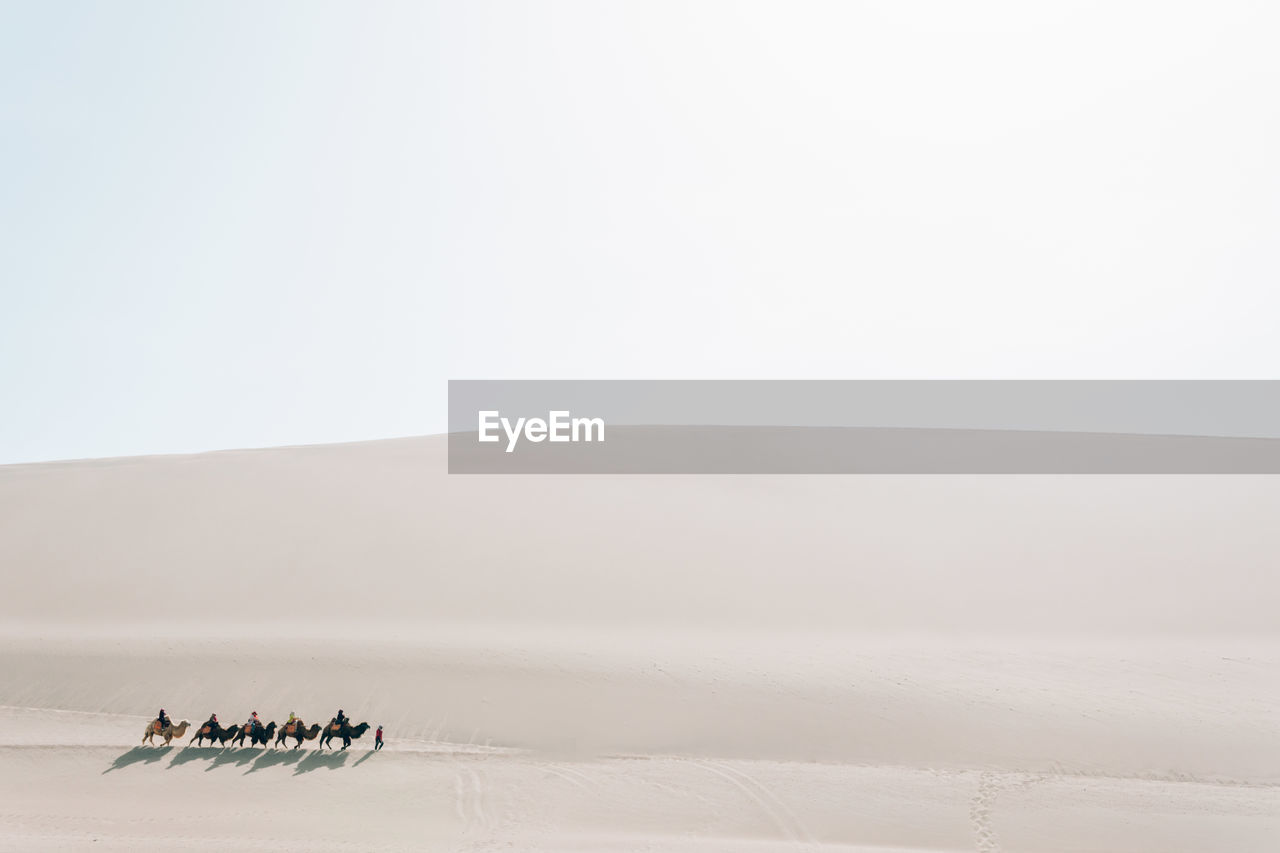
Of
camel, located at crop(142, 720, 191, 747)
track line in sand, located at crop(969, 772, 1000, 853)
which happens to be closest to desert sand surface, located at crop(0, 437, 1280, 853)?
track line in sand, located at crop(969, 772, 1000, 853)

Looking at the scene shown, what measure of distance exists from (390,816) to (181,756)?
434 cm

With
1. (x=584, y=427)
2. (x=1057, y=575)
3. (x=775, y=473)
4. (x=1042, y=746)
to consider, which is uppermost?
(x=584, y=427)

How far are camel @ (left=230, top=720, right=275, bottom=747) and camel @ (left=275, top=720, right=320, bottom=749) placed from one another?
177mm

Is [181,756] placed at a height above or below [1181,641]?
below

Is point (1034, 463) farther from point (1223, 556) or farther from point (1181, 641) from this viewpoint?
point (1181, 641)

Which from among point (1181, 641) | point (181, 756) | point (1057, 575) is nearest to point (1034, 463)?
point (1057, 575)

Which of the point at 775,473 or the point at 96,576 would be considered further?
the point at 775,473

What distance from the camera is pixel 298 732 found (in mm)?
13266

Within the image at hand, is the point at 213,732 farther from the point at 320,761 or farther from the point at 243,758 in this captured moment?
the point at 320,761

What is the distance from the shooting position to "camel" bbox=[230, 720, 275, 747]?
13.3 metres

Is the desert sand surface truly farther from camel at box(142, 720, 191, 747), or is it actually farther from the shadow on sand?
camel at box(142, 720, 191, 747)

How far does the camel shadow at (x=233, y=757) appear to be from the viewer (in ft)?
42.3

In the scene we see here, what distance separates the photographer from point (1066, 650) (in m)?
17.1

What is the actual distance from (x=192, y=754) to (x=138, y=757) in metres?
0.76
